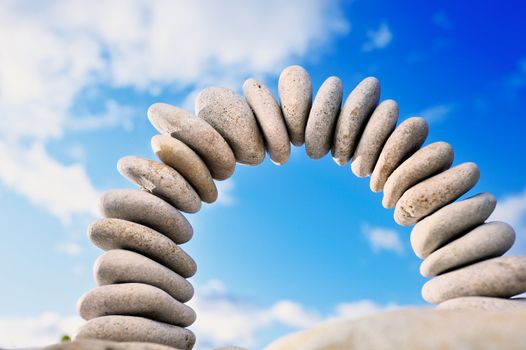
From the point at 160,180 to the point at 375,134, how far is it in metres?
1.52

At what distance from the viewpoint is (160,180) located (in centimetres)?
374

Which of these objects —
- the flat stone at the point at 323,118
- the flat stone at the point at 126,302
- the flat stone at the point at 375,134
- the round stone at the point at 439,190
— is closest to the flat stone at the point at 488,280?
the round stone at the point at 439,190

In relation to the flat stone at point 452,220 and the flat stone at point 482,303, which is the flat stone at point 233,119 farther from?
the flat stone at point 482,303

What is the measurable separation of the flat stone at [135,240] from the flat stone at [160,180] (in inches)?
11.0

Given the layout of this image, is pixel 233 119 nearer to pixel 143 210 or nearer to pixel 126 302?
pixel 143 210

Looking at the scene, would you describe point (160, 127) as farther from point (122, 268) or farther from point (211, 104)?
point (122, 268)

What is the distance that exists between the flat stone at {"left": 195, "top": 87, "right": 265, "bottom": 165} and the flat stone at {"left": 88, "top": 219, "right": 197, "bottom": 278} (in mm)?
850

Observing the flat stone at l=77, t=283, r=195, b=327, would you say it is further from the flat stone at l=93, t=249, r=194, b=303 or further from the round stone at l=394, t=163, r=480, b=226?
the round stone at l=394, t=163, r=480, b=226

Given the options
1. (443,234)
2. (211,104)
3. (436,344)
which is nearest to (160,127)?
(211,104)

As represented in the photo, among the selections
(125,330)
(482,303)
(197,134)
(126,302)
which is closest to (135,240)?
(126,302)

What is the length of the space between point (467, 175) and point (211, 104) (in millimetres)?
1828

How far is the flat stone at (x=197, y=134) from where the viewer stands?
3895 mm

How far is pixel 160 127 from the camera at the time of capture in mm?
4059

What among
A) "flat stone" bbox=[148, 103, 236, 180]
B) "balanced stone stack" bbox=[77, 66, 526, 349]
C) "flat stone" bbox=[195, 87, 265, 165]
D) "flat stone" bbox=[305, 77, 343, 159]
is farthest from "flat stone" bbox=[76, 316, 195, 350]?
"flat stone" bbox=[305, 77, 343, 159]
